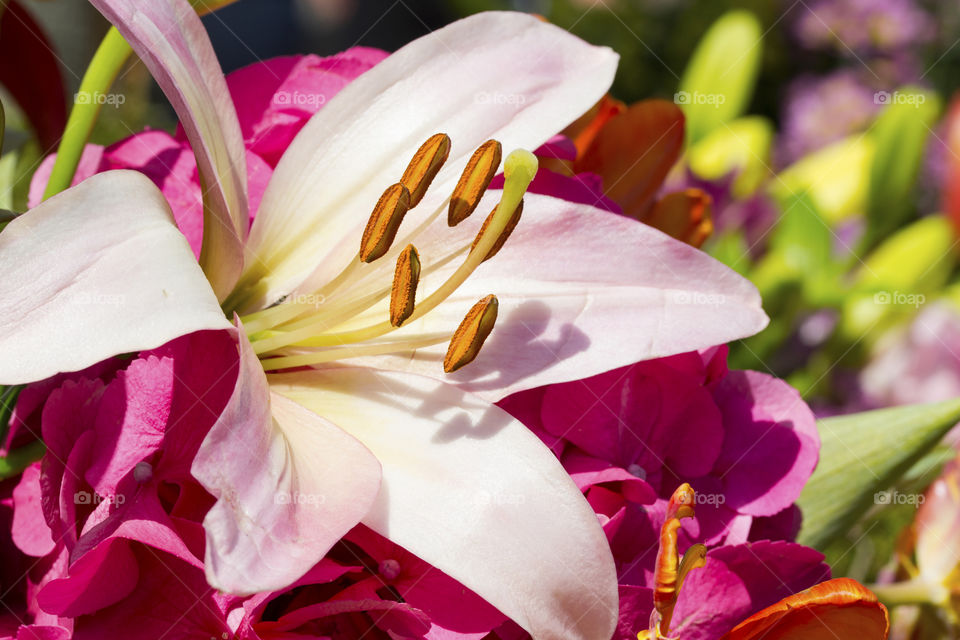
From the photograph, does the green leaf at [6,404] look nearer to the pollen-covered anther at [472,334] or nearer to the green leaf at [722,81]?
the pollen-covered anther at [472,334]

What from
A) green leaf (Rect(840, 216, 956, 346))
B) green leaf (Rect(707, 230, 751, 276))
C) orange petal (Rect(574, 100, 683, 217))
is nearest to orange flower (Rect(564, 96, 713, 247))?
orange petal (Rect(574, 100, 683, 217))

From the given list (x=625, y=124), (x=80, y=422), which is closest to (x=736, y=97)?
(x=625, y=124)

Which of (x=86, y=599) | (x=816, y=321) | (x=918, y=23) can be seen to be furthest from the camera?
(x=918, y=23)

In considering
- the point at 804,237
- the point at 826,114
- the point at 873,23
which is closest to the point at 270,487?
the point at 804,237

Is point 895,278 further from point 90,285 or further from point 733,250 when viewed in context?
point 90,285

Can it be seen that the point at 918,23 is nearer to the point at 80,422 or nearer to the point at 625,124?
the point at 625,124

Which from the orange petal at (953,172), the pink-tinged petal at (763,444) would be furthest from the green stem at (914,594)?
the orange petal at (953,172)

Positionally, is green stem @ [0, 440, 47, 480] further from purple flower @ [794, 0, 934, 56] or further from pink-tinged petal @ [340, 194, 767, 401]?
purple flower @ [794, 0, 934, 56]
